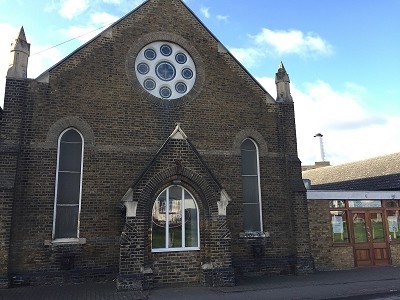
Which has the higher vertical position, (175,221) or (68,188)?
(68,188)

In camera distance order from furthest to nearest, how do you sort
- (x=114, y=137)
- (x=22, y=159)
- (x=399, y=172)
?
(x=399, y=172)
(x=114, y=137)
(x=22, y=159)

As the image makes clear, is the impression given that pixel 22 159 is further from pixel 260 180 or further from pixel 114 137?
pixel 260 180

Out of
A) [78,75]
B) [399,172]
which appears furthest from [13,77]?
[399,172]

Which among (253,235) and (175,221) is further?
(253,235)

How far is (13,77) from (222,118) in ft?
24.0

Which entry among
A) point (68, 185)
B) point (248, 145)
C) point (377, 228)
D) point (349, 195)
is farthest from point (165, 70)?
point (377, 228)

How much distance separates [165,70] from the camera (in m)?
13.5

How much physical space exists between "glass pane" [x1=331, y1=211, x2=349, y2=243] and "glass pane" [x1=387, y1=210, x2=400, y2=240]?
7.80 ft

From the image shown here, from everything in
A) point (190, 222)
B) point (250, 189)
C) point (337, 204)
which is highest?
point (250, 189)

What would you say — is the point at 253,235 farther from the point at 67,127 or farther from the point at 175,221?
the point at 67,127

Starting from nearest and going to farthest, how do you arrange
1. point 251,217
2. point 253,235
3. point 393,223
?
1. point 253,235
2. point 251,217
3. point 393,223

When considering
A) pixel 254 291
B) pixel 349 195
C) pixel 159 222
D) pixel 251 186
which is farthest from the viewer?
pixel 349 195

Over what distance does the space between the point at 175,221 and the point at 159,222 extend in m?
0.52

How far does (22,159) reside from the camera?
36.4 ft
